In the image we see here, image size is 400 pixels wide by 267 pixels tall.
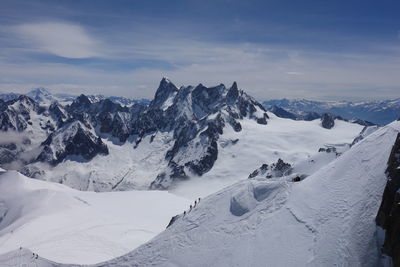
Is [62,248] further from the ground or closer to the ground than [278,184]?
closer to the ground

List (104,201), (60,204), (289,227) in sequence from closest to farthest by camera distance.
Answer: (289,227) → (60,204) → (104,201)

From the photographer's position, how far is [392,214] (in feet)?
109

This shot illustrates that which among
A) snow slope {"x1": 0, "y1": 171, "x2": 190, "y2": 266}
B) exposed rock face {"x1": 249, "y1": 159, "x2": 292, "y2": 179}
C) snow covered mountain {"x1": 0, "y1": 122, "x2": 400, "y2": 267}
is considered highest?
snow covered mountain {"x1": 0, "y1": 122, "x2": 400, "y2": 267}

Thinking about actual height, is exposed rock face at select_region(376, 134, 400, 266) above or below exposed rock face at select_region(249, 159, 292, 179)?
above

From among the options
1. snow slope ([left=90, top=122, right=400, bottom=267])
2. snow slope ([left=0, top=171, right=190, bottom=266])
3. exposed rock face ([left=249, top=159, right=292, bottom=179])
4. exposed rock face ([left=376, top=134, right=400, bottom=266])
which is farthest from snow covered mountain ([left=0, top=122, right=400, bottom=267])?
exposed rock face ([left=249, top=159, right=292, bottom=179])

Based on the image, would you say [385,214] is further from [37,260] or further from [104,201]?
[104,201]

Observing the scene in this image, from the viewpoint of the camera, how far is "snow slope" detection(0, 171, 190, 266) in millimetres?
73312

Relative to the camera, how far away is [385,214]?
3450 centimetres

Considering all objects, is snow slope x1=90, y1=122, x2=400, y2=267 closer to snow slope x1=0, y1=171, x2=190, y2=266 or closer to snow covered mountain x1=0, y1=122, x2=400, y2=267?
snow covered mountain x1=0, y1=122, x2=400, y2=267

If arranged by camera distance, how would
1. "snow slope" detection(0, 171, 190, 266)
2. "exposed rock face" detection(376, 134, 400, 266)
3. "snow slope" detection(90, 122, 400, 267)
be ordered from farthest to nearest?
1. "snow slope" detection(0, 171, 190, 266)
2. "snow slope" detection(90, 122, 400, 267)
3. "exposed rock face" detection(376, 134, 400, 266)

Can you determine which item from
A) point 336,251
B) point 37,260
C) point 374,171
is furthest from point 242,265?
point 37,260

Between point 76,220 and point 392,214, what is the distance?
92871 millimetres

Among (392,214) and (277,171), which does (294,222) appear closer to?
(392,214)

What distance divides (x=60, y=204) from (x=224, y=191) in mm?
95024
